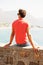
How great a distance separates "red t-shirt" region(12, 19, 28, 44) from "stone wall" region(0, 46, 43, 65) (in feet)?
0.42

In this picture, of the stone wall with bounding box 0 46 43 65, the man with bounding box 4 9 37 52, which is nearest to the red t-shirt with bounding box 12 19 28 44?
the man with bounding box 4 9 37 52

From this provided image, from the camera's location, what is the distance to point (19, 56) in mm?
3900

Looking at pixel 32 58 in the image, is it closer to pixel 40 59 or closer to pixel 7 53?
pixel 40 59

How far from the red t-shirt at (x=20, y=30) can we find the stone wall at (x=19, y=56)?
127mm

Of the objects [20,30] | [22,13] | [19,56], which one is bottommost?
[19,56]

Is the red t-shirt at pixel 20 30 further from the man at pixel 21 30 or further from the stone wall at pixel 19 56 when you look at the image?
the stone wall at pixel 19 56

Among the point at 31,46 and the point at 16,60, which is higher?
the point at 31,46

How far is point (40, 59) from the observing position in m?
3.76

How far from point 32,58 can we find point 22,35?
38 cm

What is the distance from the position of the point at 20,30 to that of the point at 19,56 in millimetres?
412

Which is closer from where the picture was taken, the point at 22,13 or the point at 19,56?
the point at 22,13

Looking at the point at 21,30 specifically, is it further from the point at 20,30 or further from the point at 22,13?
the point at 22,13

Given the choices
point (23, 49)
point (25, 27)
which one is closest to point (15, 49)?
point (23, 49)

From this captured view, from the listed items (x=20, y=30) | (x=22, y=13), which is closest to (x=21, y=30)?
(x=20, y=30)
